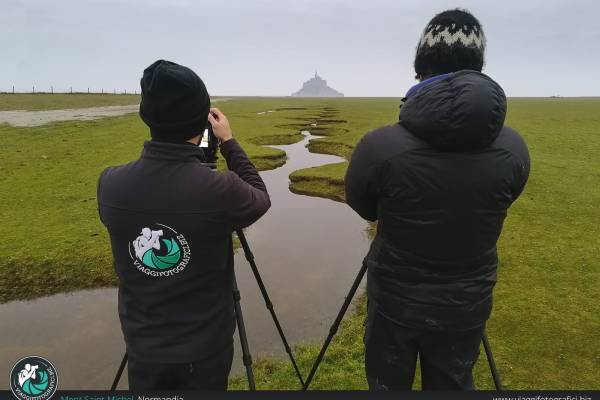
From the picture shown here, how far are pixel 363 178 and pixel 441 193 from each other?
553 mm

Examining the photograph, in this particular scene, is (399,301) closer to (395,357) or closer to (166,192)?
(395,357)

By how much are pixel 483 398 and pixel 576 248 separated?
31.6 feet

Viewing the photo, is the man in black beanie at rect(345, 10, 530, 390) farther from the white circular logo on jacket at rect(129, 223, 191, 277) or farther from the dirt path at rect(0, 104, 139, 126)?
the dirt path at rect(0, 104, 139, 126)

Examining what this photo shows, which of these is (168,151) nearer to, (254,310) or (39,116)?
(254,310)

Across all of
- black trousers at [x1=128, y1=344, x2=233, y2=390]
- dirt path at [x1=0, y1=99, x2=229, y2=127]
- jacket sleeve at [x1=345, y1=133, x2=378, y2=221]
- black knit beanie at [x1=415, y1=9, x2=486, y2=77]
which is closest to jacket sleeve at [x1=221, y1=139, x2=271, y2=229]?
jacket sleeve at [x1=345, y1=133, x2=378, y2=221]

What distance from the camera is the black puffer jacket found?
2568mm

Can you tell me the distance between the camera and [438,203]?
276cm

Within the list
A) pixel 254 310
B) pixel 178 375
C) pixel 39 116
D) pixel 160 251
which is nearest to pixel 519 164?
pixel 160 251

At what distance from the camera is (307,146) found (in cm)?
3034

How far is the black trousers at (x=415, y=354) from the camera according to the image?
10.1 ft

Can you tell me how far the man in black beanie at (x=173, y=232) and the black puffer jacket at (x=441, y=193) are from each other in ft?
3.17

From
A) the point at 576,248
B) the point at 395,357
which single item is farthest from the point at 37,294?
the point at 576,248

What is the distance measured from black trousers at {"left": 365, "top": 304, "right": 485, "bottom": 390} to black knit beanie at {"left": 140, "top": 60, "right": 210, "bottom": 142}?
2.07 m

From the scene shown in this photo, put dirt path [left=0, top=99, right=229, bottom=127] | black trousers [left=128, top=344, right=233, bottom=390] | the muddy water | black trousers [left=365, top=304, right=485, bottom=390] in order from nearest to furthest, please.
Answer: black trousers [left=128, top=344, right=233, bottom=390], black trousers [left=365, top=304, right=485, bottom=390], the muddy water, dirt path [left=0, top=99, right=229, bottom=127]
